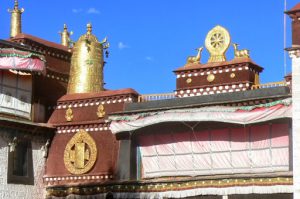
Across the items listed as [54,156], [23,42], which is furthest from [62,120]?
[23,42]

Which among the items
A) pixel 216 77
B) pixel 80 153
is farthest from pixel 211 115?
pixel 80 153

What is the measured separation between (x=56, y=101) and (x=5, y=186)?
558 centimetres

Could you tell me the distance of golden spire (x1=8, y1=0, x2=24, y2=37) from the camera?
36531 mm

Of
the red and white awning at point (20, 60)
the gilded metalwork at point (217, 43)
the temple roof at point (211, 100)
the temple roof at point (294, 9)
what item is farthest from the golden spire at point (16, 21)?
the temple roof at point (294, 9)

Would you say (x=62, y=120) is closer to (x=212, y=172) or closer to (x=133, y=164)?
(x=133, y=164)

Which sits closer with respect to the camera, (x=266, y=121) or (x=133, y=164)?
(x=266, y=121)

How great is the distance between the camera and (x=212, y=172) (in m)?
29.1

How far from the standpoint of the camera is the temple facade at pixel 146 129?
90.8ft

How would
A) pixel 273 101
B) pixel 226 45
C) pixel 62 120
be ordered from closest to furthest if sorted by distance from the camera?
pixel 273 101 → pixel 226 45 → pixel 62 120

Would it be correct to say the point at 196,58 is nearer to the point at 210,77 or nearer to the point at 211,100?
the point at 210,77

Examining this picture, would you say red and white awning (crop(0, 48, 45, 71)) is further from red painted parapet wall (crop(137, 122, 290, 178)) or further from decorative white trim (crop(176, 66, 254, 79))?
decorative white trim (crop(176, 66, 254, 79))

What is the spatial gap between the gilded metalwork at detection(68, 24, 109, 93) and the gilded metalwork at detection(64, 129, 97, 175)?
9.75 ft

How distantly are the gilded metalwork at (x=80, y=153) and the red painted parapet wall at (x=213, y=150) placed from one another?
7.50 ft

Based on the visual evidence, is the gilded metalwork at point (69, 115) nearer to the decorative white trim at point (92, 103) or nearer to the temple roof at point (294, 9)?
the decorative white trim at point (92, 103)
